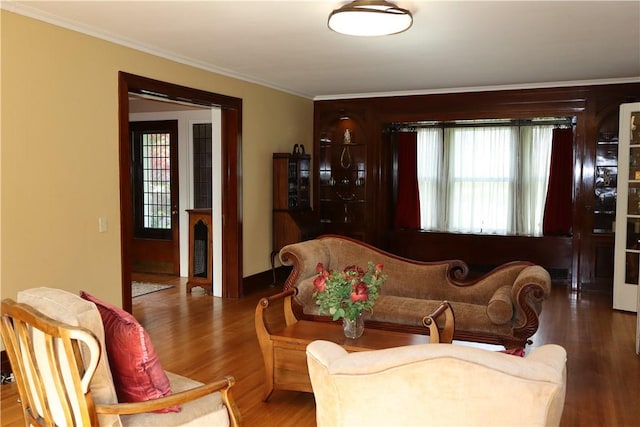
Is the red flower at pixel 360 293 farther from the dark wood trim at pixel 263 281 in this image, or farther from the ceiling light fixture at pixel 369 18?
the dark wood trim at pixel 263 281

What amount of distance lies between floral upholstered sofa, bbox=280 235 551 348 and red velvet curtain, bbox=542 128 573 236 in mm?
3698

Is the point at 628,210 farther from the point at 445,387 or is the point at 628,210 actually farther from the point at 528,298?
the point at 445,387

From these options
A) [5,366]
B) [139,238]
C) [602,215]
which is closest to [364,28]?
[5,366]

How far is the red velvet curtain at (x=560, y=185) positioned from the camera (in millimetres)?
7797

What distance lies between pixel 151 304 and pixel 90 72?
2788mm

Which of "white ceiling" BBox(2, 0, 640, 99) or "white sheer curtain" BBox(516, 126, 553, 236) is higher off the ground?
"white ceiling" BBox(2, 0, 640, 99)

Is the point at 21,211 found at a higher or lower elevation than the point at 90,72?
lower

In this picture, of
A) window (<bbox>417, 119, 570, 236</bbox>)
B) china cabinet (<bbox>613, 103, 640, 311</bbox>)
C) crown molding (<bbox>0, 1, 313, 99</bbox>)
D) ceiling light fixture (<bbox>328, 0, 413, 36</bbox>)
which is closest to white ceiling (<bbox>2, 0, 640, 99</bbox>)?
crown molding (<bbox>0, 1, 313, 99</bbox>)

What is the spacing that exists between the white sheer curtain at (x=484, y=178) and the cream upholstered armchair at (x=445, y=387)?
6860mm

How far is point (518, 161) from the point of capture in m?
8.13

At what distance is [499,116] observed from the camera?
7492 mm

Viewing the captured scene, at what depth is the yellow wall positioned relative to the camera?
156 inches

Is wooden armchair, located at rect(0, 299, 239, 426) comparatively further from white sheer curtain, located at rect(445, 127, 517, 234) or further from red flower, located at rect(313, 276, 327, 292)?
white sheer curtain, located at rect(445, 127, 517, 234)

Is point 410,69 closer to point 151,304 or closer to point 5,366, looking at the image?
point 151,304
